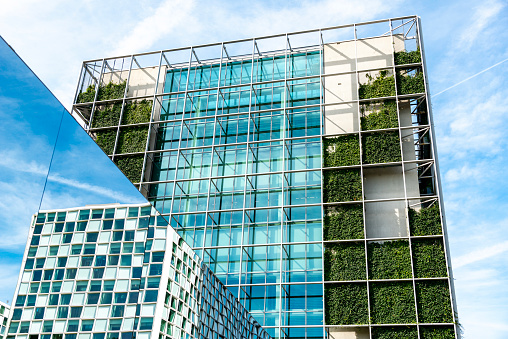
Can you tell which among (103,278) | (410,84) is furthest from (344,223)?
(103,278)

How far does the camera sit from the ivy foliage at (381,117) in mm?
27703

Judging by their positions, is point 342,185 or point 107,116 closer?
point 342,185

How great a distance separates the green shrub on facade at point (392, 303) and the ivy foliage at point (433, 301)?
0.36 meters

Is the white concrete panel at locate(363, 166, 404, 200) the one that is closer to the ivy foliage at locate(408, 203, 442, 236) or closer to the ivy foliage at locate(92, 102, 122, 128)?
the ivy foliage at locate(408, 203, 442, 236)

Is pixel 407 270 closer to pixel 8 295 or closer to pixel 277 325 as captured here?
pixel 277 325

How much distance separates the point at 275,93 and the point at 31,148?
25552 mm

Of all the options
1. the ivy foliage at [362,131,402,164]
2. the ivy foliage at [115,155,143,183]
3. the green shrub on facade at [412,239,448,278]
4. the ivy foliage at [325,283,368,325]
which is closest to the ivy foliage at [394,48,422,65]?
the ivy foliage at [362,131,402,164]

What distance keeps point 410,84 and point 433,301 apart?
1191 centimetres

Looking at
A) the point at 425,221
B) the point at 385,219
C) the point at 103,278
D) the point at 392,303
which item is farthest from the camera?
the point at 385,219

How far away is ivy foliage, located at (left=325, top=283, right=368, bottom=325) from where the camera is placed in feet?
78.3

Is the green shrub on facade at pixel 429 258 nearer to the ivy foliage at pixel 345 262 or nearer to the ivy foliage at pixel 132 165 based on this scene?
the ivy foliage at pixel 345 262

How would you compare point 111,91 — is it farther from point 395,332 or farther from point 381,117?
point 395,332

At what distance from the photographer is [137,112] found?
32156 mm

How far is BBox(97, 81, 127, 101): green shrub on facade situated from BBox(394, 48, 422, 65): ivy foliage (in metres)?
17.2
